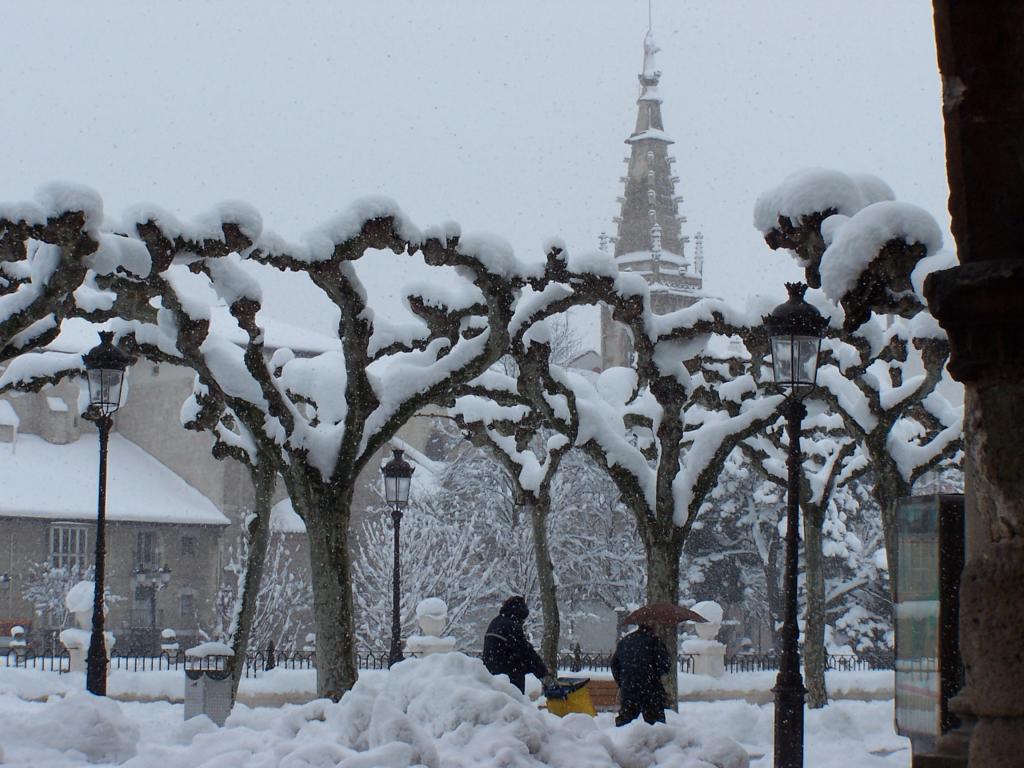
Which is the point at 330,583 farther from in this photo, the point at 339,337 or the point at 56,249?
the point at 56,249

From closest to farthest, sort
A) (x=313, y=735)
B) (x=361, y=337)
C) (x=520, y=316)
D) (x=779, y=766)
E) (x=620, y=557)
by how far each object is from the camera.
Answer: (x=313, y=735) < (x=779, y=766) < (x=361, y=337) < (x=520, y=316) < (x=620, y=557)

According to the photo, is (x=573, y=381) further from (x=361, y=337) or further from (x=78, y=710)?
(x=78, y=710)

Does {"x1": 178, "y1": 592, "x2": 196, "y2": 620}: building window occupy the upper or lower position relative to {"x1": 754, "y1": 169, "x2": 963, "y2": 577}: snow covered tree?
lower

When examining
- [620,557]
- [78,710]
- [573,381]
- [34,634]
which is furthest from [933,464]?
[34,634]

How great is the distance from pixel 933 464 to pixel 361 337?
26.7 feet

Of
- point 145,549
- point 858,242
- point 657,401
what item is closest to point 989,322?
point 858,242

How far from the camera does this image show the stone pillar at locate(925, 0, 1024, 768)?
159 inches

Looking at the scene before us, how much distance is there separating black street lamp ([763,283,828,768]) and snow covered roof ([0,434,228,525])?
141ft

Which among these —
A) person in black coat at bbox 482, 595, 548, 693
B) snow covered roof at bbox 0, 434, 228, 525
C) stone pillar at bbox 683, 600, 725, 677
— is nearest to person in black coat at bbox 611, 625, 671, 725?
person in black coat at bbox 482, 595, 548, 693

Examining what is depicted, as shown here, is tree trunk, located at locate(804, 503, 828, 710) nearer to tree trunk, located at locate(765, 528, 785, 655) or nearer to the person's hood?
the person's hood

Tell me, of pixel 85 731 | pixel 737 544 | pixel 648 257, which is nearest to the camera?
pixel 85 731

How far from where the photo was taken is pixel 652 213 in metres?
81.1

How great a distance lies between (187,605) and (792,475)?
146ft

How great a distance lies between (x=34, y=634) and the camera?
4772cm
